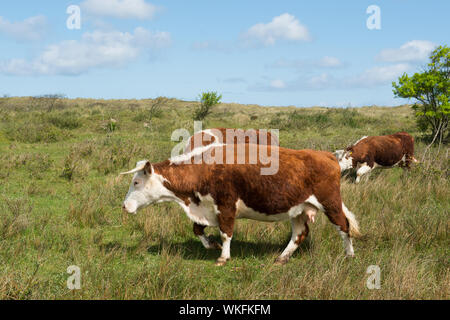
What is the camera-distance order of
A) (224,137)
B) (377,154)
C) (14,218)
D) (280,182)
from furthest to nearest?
(377,154)
(224,137)
(14,218)
(280,182)

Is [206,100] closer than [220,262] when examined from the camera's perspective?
No

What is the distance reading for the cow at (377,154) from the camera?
41.2ft

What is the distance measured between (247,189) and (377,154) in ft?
27.3

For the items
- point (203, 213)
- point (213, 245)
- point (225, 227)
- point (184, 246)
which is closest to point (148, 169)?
point (203, 213)

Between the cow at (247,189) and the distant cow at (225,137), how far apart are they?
5.48 feet

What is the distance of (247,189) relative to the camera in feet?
19.0

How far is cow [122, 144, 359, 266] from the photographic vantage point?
18.8ft

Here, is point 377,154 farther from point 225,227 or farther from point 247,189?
point 225,227

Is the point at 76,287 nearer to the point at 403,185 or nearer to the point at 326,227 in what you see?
the point at 326,227

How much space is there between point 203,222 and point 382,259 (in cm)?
261

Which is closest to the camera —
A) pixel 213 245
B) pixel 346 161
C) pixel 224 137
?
pixel 213 245

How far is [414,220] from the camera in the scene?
7344 mm
